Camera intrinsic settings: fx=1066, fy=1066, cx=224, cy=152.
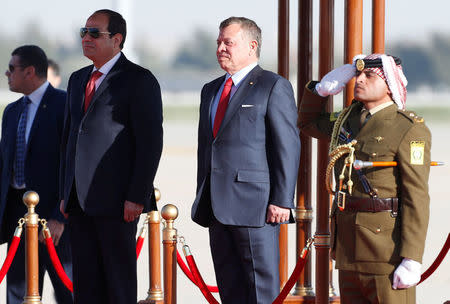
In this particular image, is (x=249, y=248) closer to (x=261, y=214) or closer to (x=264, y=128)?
(x=261, y=214)

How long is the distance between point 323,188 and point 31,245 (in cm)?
180

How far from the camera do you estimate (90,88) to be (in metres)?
5.81

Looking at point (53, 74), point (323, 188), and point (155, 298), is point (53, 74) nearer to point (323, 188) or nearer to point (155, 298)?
point (155, 298)

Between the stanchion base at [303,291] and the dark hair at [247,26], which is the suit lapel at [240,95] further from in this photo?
the stanchion base at [303,291]

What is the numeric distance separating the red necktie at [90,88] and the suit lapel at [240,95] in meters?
0.81

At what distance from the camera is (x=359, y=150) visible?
4.72 m

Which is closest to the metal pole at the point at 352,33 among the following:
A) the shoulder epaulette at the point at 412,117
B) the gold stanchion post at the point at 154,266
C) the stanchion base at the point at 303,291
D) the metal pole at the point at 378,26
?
the metal pole at the point at 378,26

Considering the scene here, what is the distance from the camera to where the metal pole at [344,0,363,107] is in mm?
5707

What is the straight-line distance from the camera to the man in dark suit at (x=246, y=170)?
5355 mm

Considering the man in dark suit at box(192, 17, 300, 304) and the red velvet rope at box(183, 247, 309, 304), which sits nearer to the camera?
the man in dark suit at box(192, 17, 300, 304)

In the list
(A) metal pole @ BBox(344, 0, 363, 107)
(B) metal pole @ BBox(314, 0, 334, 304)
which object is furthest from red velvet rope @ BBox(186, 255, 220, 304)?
(A) metal pole @ BBox(344, 0, 363, 107)

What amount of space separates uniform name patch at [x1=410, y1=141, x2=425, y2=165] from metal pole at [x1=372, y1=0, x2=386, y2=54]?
1458 millimetres

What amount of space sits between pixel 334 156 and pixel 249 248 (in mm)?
832

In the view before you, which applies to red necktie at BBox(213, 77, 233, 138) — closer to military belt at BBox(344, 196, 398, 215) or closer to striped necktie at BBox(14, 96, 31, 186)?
military belt at BBox(344, 196, 398, 215)
